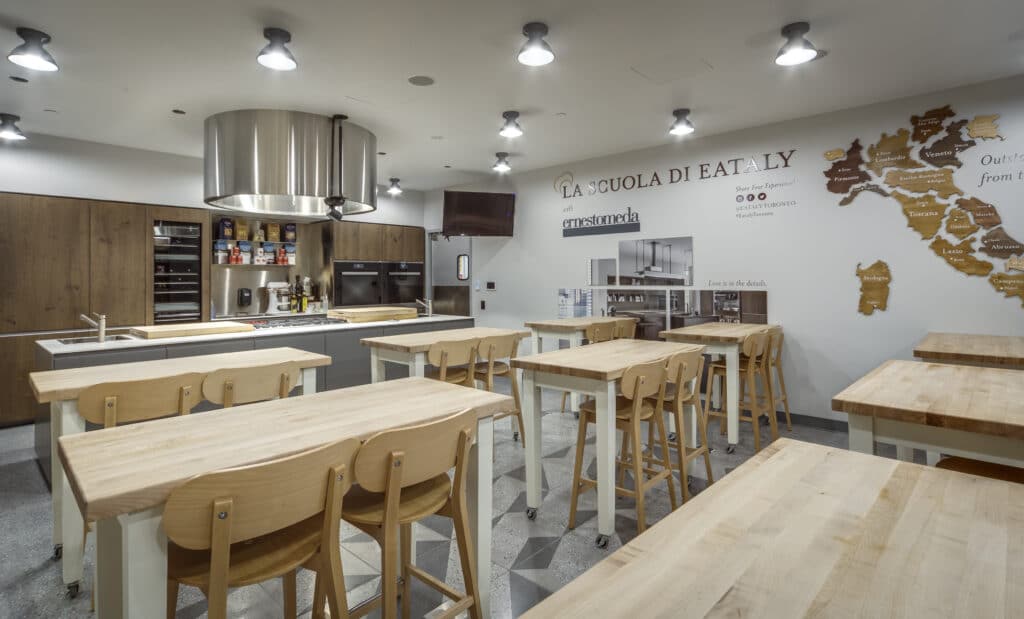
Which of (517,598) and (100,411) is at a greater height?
(100,411)

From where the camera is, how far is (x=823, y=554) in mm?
834

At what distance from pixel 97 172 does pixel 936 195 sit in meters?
7.83

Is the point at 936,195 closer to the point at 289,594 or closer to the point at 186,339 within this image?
the point at 289,594

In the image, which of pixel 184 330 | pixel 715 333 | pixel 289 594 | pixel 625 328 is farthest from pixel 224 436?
pixel 625 328

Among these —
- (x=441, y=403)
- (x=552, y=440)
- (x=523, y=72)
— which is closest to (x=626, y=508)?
(x=552, y=440)

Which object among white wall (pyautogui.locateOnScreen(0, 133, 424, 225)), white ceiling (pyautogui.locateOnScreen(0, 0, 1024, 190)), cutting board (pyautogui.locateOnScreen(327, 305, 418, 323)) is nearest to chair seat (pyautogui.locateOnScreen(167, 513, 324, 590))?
white ceiling (pyautogui.locateOnScreen(0, 0, 1024, 190))

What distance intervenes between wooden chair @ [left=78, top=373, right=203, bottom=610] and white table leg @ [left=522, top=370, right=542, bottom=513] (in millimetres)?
1595

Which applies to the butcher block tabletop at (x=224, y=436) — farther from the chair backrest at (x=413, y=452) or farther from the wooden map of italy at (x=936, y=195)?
the wooden map of italy at (x=936, y=195)

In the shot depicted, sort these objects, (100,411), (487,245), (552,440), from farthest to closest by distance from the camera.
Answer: (487,245), (552,440), (100,411)

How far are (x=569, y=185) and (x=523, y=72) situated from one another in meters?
2.95

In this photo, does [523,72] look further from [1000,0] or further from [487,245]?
[487,245]

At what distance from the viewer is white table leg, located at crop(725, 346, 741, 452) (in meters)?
3.91

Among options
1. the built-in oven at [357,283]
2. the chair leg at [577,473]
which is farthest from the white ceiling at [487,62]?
the built-in oven at [357,283]

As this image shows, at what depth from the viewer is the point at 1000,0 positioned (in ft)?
9.20
